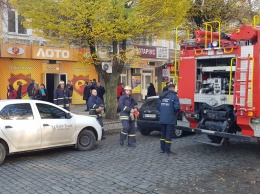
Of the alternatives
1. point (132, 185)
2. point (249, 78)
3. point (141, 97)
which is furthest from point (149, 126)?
point (141, 97)

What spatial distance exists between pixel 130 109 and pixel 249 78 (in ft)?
11.4

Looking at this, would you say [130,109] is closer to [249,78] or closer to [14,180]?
[249,78]

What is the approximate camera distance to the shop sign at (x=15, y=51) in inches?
696

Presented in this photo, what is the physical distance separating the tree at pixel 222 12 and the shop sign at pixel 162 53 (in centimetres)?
729

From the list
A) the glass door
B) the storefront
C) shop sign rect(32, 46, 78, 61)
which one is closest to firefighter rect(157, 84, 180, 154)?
the storefront

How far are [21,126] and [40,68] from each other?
13.2 m

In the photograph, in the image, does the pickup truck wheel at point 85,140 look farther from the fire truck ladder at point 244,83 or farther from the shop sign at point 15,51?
the shop sign at point 15,51

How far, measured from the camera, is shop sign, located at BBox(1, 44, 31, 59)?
696 inches

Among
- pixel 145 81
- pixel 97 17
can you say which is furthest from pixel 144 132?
pixel 145 81

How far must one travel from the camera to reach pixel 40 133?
765cm

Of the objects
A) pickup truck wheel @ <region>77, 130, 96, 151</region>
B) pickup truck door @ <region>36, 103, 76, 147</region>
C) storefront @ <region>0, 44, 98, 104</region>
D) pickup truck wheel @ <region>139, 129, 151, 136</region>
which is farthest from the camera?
storefront @ <region>0, 44, 98, 104</region>

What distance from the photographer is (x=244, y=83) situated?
7152 mm

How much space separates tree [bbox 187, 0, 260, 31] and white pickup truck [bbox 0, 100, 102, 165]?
34.9ft

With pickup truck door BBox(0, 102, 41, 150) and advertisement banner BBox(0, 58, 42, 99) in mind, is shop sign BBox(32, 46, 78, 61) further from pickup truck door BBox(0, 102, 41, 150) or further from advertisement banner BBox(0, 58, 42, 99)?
pickup truck door BBox(0, 102, 41, 150)
